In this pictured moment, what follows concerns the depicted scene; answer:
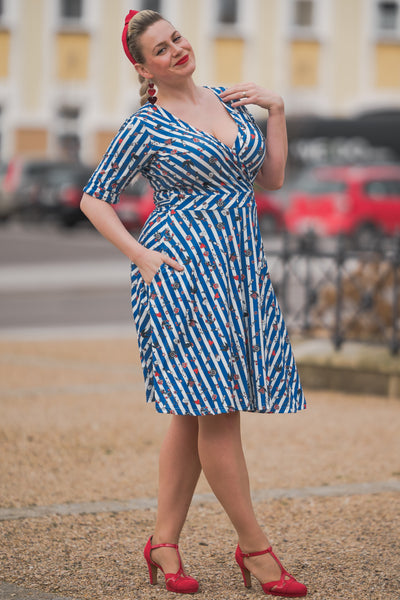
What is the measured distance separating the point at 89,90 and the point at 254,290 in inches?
1380

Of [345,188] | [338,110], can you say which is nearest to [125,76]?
[338,110]

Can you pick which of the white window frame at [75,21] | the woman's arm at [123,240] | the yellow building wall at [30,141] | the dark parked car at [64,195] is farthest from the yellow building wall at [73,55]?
the woman's arm at [123,240]

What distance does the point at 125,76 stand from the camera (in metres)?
37.6

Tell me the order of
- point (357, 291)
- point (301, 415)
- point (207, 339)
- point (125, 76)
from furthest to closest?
point (125, 76)
point (357, 291)
point (301, 415)
point (207, 339)

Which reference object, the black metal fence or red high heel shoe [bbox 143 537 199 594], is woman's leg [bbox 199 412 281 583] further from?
the black metal fence

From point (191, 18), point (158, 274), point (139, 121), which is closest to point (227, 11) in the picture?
point (191, 18)

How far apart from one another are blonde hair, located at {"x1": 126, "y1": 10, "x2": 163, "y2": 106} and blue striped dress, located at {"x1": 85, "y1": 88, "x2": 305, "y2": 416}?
121 millimetres

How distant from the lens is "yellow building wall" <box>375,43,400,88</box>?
1518 inches

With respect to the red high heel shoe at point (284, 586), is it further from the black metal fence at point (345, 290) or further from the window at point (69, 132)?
the window at point (69, 132)

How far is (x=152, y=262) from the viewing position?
3656 millimetres

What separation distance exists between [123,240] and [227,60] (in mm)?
35126

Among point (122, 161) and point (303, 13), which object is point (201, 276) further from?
point (303, 13)

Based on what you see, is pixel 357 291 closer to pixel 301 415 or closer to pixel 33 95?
pixel 301 415

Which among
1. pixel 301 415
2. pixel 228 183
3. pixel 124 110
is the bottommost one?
pixel 301 415
